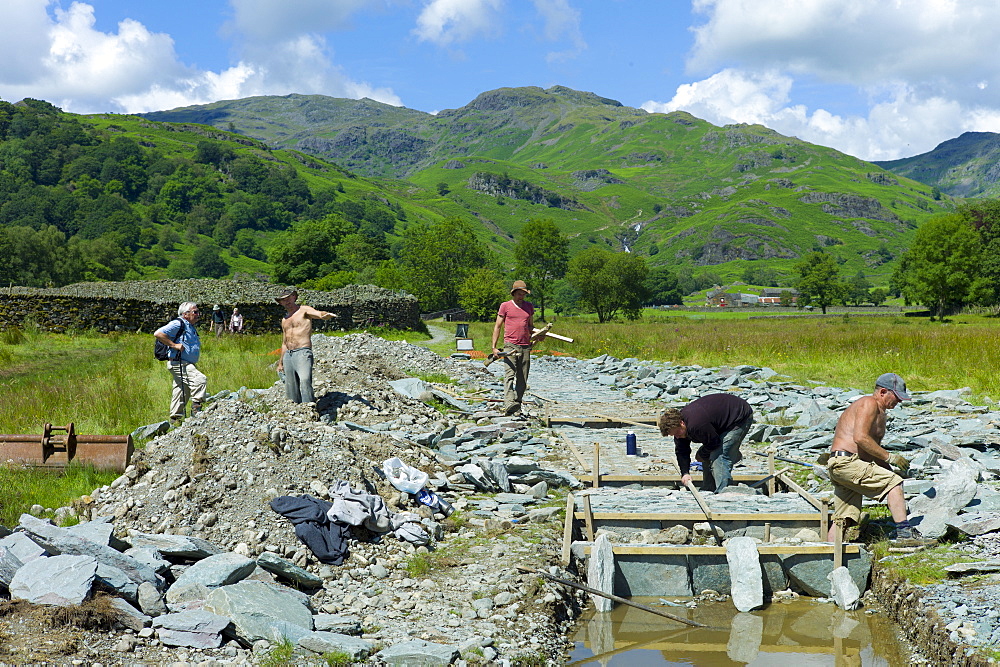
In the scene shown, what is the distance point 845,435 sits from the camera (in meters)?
7.14

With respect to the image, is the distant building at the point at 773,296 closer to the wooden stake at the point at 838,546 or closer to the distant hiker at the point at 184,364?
the distant hiker at the point at 184,364

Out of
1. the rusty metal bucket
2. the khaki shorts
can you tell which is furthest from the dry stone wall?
the khaki shorts

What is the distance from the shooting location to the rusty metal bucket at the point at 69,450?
28.6ft

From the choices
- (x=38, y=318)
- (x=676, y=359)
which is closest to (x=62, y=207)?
(x=38, y=318)

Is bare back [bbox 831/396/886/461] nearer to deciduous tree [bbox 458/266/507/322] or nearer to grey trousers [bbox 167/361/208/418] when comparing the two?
grey trousers [bbox 167/361/208/418]

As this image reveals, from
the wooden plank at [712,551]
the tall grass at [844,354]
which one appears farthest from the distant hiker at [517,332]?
the tall grass at [844,354]

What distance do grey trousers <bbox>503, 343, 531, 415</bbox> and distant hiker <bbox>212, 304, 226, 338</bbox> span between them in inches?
686

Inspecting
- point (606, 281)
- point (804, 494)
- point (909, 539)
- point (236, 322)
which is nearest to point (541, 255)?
point (606, 281)

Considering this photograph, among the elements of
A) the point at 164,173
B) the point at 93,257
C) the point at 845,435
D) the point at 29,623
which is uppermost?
the point at 164,173

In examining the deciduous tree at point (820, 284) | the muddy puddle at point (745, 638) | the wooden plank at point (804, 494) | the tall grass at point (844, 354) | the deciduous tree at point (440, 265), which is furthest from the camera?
the deciduous tree at point (820, 284)

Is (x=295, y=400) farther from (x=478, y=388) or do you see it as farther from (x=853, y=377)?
(x=853, y=377)

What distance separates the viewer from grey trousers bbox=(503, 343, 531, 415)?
1259cm

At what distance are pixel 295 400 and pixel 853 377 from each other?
44.8ft

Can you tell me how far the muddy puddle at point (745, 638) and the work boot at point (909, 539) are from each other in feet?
2.82
